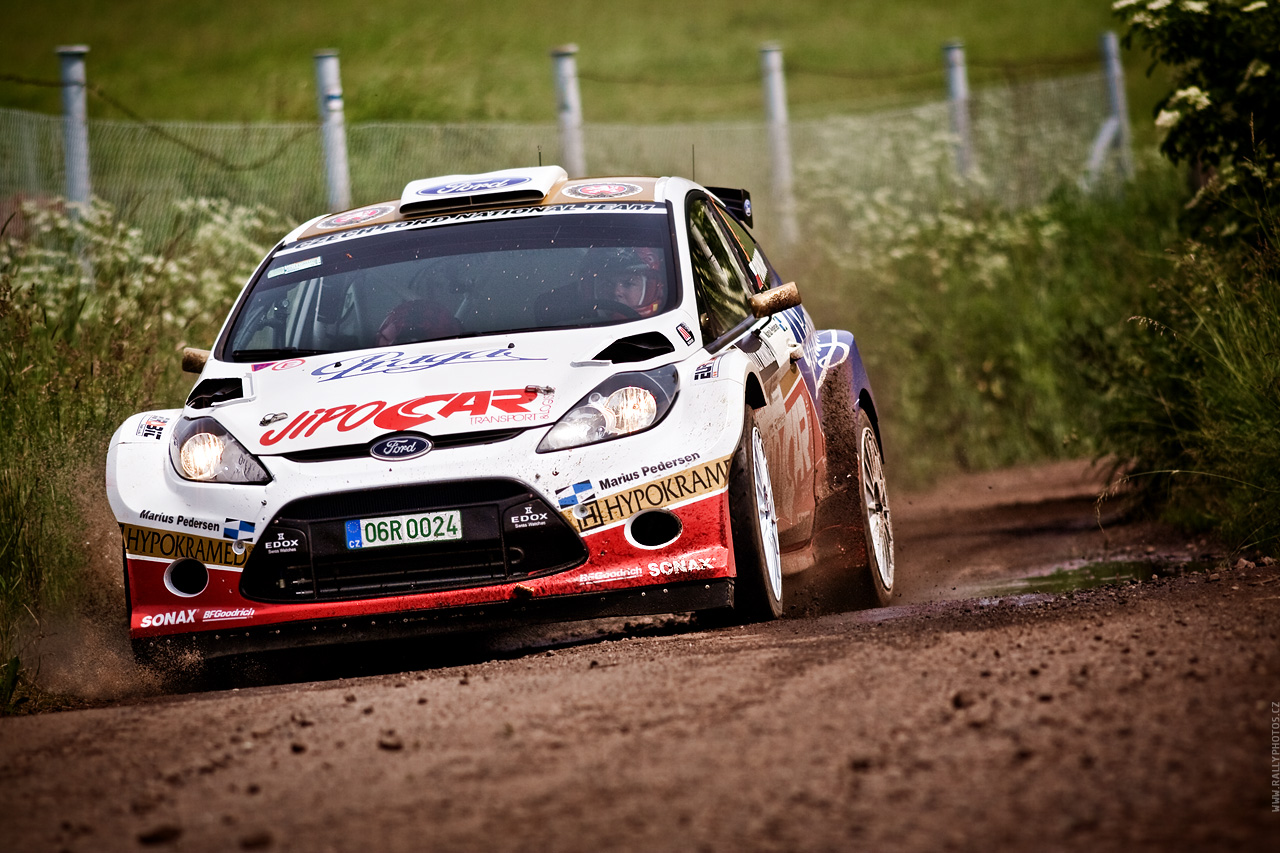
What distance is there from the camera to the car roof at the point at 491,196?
7.57 m

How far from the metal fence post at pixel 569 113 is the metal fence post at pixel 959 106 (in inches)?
201

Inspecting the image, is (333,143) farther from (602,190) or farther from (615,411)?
(615,411)

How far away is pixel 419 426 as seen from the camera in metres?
6.00

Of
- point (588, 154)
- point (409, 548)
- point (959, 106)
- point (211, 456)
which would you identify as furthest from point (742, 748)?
point (959, 106)

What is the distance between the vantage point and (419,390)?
619cm

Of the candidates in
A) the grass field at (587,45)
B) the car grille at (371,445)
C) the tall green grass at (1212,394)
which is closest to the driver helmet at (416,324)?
the car grille at (371,445)

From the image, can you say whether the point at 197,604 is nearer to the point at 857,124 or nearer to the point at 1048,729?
the point at 1048,729

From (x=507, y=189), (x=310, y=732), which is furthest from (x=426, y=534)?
(x=507, y=189)

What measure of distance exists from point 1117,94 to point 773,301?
561 inches

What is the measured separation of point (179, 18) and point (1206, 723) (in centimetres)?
4760

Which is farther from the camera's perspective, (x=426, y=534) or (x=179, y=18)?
(x=179, y=18)

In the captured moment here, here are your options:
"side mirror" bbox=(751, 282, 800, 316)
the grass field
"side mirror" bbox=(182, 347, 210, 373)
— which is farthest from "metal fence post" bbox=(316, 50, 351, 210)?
the grass field

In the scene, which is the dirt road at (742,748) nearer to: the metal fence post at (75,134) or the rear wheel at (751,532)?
the rear wheel at (751,532)

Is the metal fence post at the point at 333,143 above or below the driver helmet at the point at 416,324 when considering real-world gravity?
above
